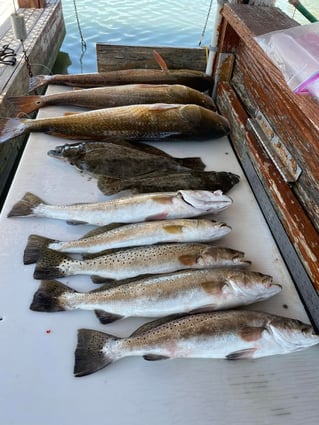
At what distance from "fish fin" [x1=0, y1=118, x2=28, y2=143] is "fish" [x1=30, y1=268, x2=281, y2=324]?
5.35ft

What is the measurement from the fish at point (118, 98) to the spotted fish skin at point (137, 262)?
1.82 m

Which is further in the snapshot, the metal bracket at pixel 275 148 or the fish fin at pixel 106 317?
the metal bracket at pixel 275 148

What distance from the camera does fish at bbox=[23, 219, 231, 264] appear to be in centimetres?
215

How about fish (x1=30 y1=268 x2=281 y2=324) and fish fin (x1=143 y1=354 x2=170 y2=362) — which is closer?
fish fin (x1=143 y1=354 x2=170 y2=362)

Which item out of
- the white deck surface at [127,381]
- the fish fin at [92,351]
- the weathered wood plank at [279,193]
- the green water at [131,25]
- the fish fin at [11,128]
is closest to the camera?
the white deck surface at [127,381]

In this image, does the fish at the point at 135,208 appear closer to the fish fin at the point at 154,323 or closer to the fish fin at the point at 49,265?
the fish fin at the point at 49,265

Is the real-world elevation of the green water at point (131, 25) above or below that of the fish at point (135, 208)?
below

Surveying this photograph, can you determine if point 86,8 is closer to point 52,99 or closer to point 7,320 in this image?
point 52,99

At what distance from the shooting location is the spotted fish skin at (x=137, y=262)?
201cm

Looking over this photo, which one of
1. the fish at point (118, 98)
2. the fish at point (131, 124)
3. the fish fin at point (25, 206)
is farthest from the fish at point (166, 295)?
the fish at point (118, 98)

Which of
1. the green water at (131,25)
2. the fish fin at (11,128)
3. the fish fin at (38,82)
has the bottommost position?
the green water at (131,25)

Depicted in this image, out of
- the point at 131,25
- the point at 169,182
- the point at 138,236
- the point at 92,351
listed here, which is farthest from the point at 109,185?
the point at 131,25

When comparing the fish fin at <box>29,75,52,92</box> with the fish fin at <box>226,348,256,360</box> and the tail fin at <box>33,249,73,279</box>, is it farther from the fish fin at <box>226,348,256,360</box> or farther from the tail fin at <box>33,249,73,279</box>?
the fish fin at <box>226,348,256,360</box>

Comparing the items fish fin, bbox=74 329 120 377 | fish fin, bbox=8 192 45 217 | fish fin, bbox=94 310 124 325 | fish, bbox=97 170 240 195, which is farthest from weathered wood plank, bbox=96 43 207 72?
fish fin, bbox=74 329 120 377
